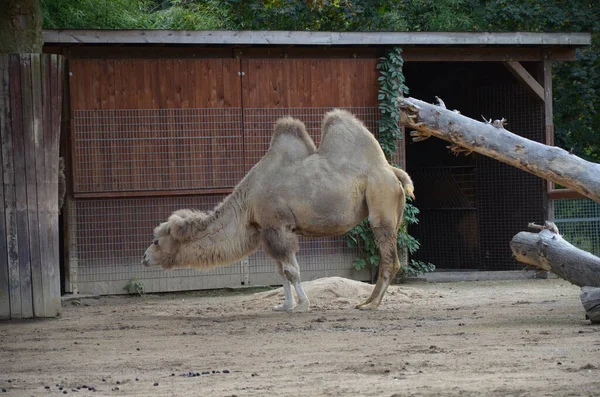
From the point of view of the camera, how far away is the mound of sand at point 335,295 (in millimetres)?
12997

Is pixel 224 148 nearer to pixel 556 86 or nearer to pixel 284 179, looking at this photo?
pixel 284 179

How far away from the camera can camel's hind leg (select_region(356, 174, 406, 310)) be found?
12.2 metres

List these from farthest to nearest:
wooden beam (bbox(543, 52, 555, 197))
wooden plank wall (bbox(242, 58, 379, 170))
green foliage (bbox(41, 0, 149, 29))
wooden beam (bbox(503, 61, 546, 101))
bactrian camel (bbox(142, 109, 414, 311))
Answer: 1. green foliage (bbox(41, 0, 149, 29))
2. wooden beam (bbox(543, 52, 555, 197))
3. wooden beam (bbox(503, 61, 546, 101))
4. wooden plank wall (bbox(242, 58, 379, 170))
5. bactrian camel (bbox(142, 109, 414, 311))

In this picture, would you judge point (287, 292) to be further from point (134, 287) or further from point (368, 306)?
point (134, 287)

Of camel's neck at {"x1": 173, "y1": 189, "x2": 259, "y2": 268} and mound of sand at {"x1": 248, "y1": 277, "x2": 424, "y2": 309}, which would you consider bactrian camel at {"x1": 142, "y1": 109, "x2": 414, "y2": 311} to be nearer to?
camel's neck at {"x1": 173, "y1": 189, "x2": 259, "y2": 268}

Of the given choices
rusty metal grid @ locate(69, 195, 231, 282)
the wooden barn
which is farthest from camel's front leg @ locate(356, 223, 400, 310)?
rusty metal grid @ locate(69, 195, 231, 282)

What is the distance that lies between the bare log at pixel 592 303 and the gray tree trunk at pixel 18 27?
23.0 ft

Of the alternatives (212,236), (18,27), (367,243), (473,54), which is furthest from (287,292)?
(473,54)

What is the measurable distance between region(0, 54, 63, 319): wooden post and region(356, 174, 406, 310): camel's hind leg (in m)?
3.85

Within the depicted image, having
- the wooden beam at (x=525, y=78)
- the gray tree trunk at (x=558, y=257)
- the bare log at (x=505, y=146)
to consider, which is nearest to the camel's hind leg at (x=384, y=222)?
the bare log at (x=505, y=146)

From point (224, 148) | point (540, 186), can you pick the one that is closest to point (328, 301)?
point (224, 148)

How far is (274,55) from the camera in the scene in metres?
15.9

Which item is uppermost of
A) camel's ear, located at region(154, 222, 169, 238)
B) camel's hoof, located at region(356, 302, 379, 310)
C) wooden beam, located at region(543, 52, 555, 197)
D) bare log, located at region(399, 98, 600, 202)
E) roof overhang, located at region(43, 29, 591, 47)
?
roof overhang, located at region(43, 29, 591, 47)

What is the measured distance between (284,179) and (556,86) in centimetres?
1256
